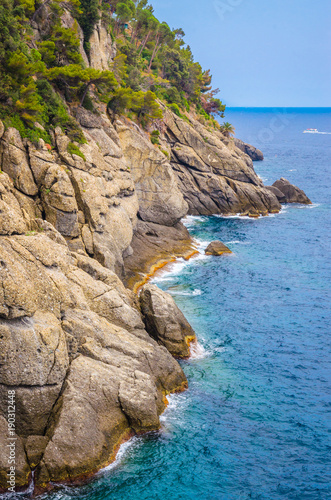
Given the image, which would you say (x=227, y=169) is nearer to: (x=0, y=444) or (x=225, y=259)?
(x=225, y=259)

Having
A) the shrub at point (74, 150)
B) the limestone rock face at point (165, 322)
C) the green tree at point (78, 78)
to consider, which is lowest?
the limestone rock face at point (165, 322)

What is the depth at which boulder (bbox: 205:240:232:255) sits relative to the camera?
5916cm

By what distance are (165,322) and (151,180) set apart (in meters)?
29.9

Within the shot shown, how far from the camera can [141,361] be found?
2847 cm

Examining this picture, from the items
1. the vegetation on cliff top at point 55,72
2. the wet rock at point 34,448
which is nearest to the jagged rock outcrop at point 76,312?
the wet rock at point 34,448

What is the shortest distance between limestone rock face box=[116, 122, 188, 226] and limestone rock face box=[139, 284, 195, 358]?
25347 mm

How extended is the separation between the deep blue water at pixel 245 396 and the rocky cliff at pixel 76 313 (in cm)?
177

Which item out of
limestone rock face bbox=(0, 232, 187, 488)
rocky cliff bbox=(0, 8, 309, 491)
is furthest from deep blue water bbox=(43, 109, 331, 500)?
rocky cliff bbox=(0, 8, 309, 491)

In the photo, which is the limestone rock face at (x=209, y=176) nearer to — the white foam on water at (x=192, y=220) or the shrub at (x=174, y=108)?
the white foam on water at (x=192, y=220)

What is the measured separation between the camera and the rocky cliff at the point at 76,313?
73.3 feet

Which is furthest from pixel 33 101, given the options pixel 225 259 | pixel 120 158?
pixel 225 259

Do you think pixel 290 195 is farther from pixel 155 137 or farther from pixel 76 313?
pixel 76 313

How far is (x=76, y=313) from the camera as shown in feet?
87.9

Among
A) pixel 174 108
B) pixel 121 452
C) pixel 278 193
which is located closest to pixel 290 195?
pixel 278 193
